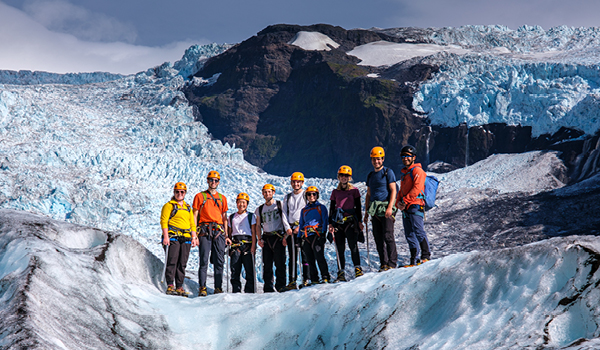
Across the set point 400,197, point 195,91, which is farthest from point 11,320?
point 195,91

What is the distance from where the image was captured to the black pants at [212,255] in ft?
22.7

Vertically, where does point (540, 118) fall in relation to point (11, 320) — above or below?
above

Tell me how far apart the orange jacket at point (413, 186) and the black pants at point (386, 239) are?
0.36m

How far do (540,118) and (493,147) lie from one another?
7.58 meters

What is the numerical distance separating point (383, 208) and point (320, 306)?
1903 millimetres

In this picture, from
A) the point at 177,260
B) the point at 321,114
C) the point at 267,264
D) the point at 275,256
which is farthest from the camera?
the point at 321,114

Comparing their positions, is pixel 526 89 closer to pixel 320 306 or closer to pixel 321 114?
Answer: pixel 321 114

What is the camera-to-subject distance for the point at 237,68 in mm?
74375

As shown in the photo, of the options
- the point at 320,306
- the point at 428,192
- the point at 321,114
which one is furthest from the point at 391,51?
the point at 320,306

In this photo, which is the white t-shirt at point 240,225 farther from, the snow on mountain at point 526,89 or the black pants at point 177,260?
the snow on mountain at point 526,89

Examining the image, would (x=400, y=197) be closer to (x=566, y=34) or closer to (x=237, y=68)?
(x=566, y=34)

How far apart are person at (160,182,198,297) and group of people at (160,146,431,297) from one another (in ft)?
0.05

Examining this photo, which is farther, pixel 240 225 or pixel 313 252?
pixel 240 225

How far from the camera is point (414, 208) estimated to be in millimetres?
5969
